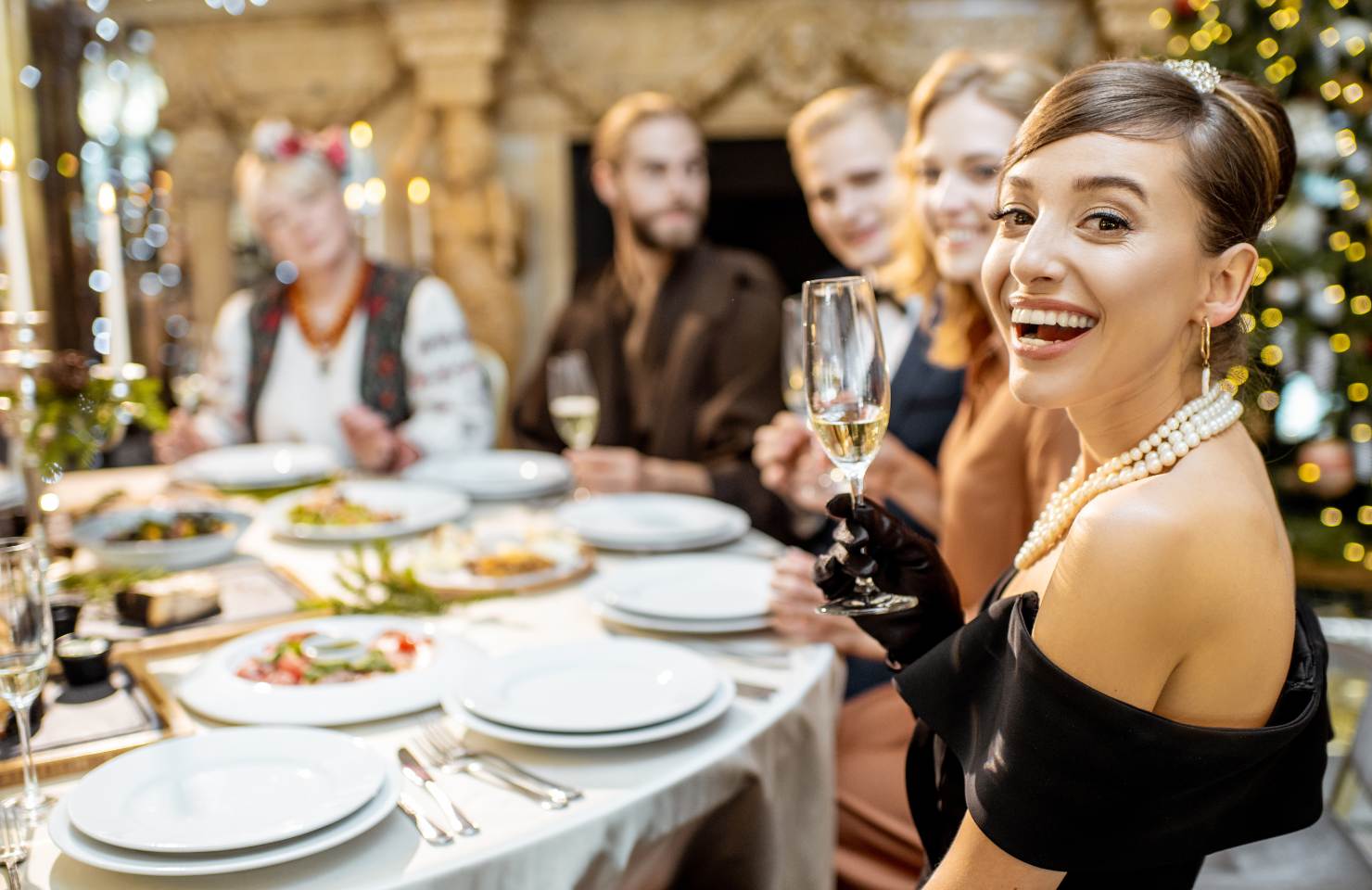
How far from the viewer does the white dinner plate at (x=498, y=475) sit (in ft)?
7.36

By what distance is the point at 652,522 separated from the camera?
1964mm

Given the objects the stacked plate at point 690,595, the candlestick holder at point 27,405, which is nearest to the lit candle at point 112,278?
the candlestick holder at point 27,405

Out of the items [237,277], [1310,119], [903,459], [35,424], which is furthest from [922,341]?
[237,277]

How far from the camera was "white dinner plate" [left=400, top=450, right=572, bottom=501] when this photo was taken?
2244 mm

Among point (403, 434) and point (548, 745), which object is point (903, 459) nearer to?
point (548, 745)

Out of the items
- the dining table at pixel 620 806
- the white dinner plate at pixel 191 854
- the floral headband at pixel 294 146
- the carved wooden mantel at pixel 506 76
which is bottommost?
the dining table at pixel 620 806

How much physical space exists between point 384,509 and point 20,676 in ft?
3.52

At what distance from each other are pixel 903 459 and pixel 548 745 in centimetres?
101

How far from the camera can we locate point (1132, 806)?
810 mm

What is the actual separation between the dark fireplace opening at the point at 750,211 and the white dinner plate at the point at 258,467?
2937 millimetres

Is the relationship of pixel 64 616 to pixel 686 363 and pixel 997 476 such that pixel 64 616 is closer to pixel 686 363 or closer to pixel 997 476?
pixel 997 476

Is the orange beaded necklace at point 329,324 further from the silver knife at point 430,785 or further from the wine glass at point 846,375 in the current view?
the wine glass at point 846,375

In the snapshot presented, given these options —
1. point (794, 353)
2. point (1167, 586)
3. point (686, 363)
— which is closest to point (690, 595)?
point (794, 353)

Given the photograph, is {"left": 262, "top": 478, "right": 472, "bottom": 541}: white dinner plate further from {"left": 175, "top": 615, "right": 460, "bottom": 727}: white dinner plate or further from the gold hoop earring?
the gold hoop earring
